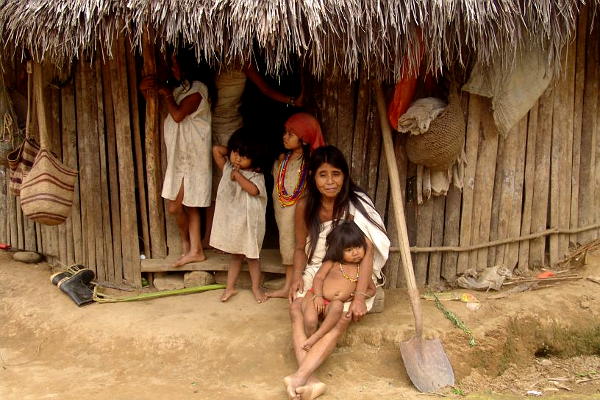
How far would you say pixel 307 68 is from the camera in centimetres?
433

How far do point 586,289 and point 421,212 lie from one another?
1.23 m

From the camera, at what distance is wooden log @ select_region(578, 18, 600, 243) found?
442 cm

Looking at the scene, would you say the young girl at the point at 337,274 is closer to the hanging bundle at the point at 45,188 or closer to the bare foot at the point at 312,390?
the bare foot at the point at 312,390

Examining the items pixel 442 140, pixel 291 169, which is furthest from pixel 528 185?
pixel 291 169

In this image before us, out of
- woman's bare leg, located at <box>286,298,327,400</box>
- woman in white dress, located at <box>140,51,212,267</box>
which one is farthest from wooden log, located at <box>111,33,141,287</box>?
woman's bare leg, located at <box>286,298,327,400</box>

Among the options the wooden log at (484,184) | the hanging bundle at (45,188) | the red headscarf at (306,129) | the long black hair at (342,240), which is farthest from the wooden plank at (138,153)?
the wooden log at (484,184)

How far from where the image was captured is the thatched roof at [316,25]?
131 inches

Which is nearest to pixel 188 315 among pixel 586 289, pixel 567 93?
pixel 586 289

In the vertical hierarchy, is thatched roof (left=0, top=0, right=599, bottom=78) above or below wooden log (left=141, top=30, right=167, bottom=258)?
above

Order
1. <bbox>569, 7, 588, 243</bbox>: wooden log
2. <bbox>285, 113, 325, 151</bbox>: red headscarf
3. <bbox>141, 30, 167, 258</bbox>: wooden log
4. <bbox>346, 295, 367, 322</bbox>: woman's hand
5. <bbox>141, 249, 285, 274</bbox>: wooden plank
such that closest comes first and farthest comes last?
<bbox>346, 295, 367, 322</bbox>: woman's hand, <bbox>285, 113, 325, 151</bbox>: red headscarf, <bbox>141, 30, 167, 258</bbox>: wooden log, <bbox>569, 7, 588, 243</bbox>: wooden log, <bbox>141, 249, 285, 274</bbox>: wooden plank

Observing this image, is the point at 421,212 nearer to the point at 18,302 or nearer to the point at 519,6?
the point at 519,6

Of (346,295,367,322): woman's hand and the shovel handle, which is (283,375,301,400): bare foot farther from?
the shovel handle

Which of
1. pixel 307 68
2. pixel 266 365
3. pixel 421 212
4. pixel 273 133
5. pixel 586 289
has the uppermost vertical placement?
pixel 307 68

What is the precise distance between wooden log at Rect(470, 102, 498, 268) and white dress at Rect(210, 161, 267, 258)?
4.89 ft
